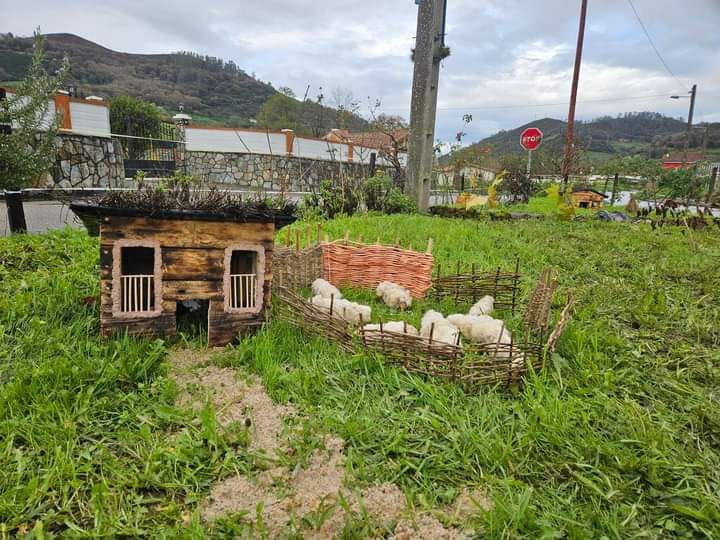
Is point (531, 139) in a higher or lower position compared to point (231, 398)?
higher

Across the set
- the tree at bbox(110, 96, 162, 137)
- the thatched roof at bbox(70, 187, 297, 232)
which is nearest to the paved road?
the thatched roof at bbox(70, 187, 297, 232)

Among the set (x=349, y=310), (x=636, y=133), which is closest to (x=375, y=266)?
(x=349, y=310)

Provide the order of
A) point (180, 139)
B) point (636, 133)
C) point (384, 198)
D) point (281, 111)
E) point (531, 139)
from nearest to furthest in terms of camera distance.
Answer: point (384, 198), point (180, 139), point (531, 139), point (281, 111), point (636, 133)

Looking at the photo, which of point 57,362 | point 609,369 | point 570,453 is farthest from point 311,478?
point 609,369

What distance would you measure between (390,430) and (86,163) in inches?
510

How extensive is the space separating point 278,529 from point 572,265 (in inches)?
203

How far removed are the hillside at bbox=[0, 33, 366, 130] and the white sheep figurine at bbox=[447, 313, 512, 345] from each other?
36663 millimetres

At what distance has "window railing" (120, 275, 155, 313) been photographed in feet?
10.0

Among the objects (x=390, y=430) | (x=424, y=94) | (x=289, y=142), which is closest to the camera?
(x=390, y=430)

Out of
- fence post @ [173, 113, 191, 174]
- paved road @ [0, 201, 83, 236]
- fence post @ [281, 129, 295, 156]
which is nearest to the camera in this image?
paved road @ [0, 201, 83, 236]

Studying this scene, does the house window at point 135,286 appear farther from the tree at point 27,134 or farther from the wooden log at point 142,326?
the tree at point 27,134

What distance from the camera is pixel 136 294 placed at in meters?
3.09

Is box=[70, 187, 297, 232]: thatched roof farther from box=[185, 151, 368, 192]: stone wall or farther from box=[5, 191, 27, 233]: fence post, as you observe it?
box=[185, 151, 368, 192]: stone wall

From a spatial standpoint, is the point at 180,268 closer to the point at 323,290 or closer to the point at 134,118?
the point at 323,290
